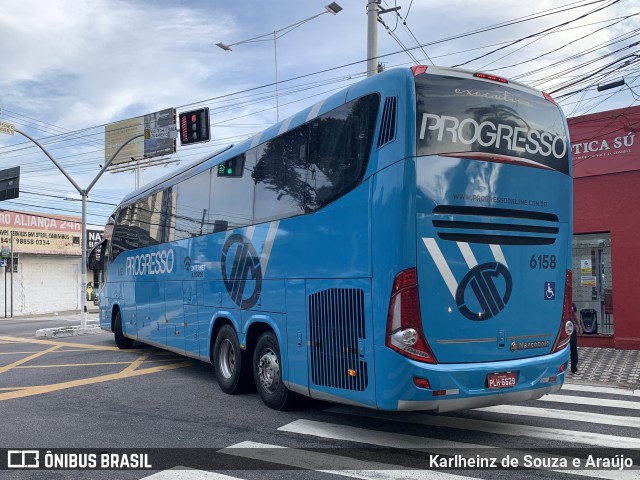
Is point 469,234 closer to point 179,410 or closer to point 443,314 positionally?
point 443,314

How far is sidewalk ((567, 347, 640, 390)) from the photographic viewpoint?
10.4 meters

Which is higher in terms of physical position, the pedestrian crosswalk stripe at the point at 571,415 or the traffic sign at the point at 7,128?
the traffic sign at the point at 7,128

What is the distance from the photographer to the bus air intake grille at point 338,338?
6234 mm

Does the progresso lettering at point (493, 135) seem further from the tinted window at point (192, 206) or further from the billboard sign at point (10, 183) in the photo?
the billboard sign at point (10, 183)

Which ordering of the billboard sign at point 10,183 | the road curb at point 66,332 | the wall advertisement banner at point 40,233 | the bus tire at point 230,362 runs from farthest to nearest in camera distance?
1. the wall advertisement banner at point 40,233
2. the billboard sign at point 10,183
3. the road curb at point 66,332
4. the bus tire at point 230,362

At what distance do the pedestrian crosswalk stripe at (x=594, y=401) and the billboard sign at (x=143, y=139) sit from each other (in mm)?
48274

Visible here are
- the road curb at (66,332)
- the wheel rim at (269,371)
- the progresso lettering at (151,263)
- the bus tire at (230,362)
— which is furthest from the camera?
the road curb at (66,332)

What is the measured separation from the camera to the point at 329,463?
573 centimetres

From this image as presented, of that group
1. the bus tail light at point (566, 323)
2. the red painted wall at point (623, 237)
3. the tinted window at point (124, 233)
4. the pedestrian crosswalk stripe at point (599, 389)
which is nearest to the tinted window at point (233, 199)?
the bus tail light at point (566, 323)

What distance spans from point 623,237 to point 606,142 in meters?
2.35

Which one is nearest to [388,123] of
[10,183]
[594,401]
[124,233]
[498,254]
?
[498,254]

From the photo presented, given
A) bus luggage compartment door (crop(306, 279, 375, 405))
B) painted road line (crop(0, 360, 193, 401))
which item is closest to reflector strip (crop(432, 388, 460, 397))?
bus luggage compartment door (crop(306, 279, 375, 405))

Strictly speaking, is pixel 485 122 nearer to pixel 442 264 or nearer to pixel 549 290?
pixel 442 264

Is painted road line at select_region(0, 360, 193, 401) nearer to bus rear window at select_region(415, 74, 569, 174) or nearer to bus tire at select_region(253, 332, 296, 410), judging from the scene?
bus tire at select_region(253, 332, 296, 410)
